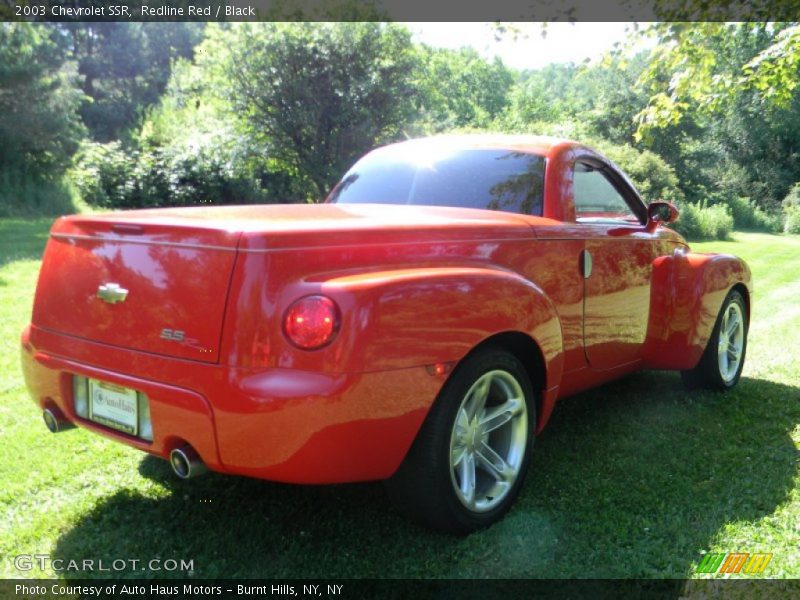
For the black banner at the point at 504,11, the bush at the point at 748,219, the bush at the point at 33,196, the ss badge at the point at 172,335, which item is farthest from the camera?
the bush at the point at 748,219

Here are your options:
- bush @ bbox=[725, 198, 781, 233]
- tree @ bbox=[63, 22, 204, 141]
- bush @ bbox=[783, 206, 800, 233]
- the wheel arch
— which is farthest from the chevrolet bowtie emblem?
tree @ bbox=[63, 22, 204, 141]

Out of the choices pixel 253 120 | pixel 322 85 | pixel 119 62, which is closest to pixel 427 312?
pixel 322 85

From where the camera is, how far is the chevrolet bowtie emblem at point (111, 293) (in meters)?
2.65

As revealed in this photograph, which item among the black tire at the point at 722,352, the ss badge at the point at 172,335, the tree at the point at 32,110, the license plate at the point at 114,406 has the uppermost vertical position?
the tree at the point at 32,110

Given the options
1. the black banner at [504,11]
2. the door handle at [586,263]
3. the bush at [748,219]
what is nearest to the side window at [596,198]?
the door handle at [586,263]

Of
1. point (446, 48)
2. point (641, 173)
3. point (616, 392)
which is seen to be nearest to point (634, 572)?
point (616, 392)

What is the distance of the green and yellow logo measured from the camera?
8.96 ft

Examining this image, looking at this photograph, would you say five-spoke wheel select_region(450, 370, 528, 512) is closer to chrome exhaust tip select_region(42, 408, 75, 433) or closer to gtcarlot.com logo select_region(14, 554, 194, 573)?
gtcarlot.com logo select_region(14, 554, 194, 573)

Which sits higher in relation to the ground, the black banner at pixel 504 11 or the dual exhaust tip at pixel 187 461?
the black banner at pixel 504 11

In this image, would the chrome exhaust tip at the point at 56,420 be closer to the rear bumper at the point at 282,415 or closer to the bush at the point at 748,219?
the rear bumper at the point at 282,415

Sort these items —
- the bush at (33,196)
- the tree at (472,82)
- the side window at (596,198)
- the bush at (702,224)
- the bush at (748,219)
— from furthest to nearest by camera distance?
the tree at (472,82) < the bush at (748,219) < the bush at (702,224) < the bush at (33,196) < the side window at (596,198)

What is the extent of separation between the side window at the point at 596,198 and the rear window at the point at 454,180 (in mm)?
296

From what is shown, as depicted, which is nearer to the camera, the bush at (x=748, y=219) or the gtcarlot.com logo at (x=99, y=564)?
the gtcarlot.com logo at (x=99, y=564)

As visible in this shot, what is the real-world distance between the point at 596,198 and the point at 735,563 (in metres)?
2.04
